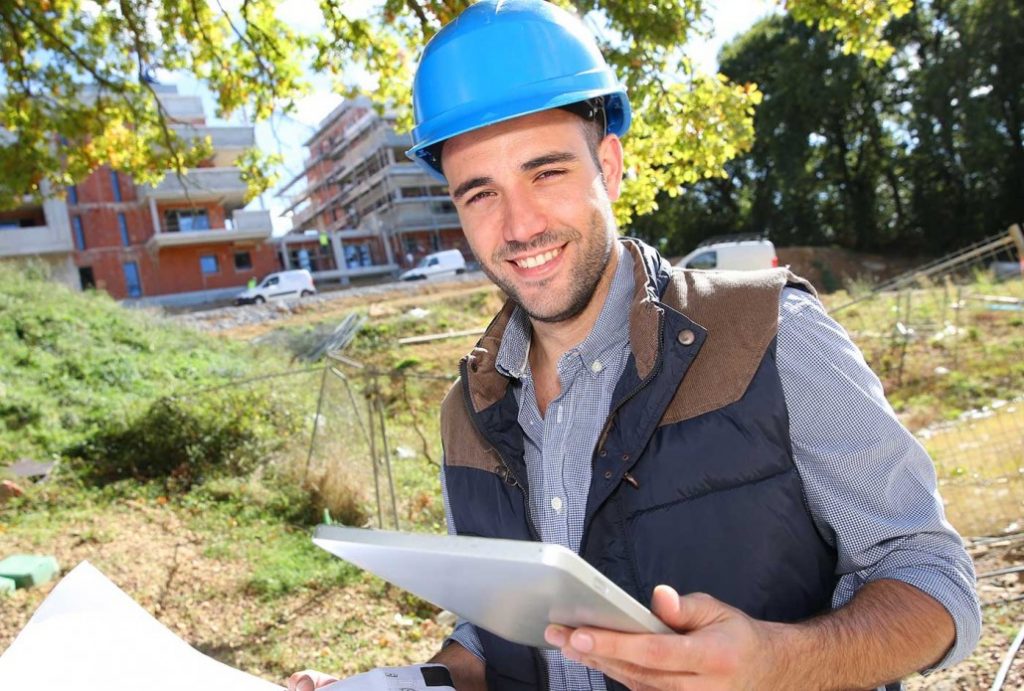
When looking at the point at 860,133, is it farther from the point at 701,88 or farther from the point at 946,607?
the point at 946,607

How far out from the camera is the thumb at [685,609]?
1.06m

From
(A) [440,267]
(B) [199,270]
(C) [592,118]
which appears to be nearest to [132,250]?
(B) [199,270]

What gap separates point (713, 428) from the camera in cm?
147

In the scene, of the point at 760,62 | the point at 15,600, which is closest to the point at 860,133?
the point at 760,62

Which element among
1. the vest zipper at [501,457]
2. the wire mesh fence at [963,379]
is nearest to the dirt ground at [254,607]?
the wire mesh fence at [963,379]

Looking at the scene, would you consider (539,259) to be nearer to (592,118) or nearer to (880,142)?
(592,118)

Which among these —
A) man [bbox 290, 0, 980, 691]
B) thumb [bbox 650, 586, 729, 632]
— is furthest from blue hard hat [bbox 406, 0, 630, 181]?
thumb [bbox 650, 586, 729, 632]

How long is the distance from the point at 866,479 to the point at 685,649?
550mm

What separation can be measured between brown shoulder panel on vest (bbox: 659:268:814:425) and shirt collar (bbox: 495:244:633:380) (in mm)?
190

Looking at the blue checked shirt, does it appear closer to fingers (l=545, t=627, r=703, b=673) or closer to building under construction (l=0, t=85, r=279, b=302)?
fingers (l=545, t=627, r=703, b=673)

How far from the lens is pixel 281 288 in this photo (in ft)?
109

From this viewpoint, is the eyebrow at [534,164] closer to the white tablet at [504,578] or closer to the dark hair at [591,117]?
the dark hair at [591,117]

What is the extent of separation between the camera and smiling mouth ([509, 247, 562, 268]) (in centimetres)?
172

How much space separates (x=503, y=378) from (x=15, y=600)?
550 centimetres
